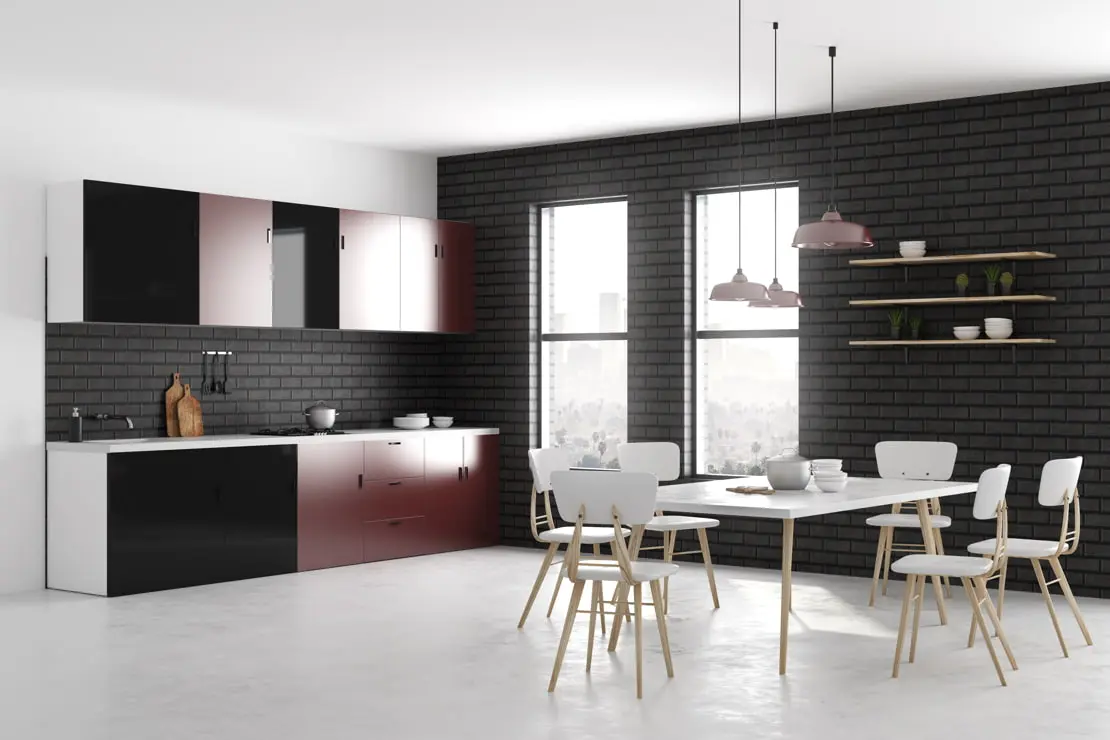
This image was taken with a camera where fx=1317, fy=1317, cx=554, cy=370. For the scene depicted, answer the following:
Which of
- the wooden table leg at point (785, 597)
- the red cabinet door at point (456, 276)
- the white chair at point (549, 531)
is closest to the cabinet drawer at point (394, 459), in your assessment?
the red cabinet door at point (456, 276)

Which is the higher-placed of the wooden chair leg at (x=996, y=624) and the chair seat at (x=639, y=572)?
the chair seat at (x=639, y=572)

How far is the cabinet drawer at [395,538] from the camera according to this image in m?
8.52

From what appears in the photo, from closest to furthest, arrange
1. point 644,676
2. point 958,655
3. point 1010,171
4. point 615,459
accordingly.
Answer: point 644,676 < point 958,655 < point 1010,171 < point 615,459

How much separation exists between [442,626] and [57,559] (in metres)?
2.53

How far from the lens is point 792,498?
5.63 m

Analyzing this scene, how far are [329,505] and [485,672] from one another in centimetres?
318

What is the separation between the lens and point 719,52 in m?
6.51

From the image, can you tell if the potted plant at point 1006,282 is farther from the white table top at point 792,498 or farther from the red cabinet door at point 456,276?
the red cabinet door at point 456,276

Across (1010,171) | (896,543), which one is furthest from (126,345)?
(1010,171)

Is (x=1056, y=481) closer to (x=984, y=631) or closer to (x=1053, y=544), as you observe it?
(x=1053, y=544)

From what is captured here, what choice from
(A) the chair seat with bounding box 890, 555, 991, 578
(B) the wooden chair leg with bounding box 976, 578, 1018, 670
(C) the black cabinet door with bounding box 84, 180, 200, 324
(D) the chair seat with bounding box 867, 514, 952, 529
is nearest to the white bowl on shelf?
(C) the black cabinet door with bounding box 84, 180, 200, 324

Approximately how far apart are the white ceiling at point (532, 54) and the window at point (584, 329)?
106cm

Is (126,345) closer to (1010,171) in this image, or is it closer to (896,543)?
(896,543)

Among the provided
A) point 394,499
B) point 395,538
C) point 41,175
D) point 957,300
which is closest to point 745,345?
point 957,300
